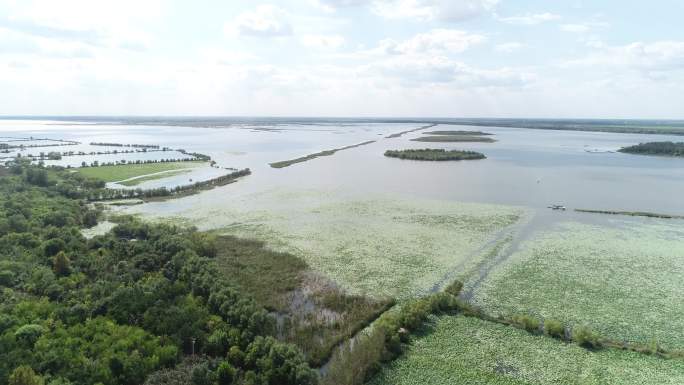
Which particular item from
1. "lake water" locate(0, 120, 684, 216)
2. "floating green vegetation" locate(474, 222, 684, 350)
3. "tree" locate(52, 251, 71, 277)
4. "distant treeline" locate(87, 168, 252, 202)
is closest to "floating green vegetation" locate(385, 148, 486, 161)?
"lake water" locate(0, 120, 684, 216)

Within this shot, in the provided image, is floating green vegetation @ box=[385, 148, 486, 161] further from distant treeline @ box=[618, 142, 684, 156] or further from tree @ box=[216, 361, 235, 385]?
tree @ box=[216, 361, 235, 385]

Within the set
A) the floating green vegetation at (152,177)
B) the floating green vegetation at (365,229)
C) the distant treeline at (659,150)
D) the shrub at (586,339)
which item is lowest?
the shrub at (586,339)

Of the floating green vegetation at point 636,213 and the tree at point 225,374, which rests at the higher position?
the floating green vegetation at point 636,213

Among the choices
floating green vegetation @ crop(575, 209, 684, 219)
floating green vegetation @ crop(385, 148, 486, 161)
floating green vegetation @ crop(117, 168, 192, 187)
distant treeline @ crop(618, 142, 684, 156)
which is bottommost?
floating green vegetation @ crop(575, 209, 684, 219)

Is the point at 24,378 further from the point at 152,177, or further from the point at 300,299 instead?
the point at 152,177

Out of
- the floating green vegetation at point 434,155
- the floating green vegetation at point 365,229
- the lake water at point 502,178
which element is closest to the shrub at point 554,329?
the floating green vegetation at point 365,229

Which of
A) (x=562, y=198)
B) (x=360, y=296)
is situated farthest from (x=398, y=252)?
(x=562, y=198)

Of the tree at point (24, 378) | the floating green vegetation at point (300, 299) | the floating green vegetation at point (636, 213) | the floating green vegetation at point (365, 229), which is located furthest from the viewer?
the floating green vegetation at point (636, 213)

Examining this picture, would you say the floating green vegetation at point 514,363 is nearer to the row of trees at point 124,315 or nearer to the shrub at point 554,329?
the shrub at point 554,329
